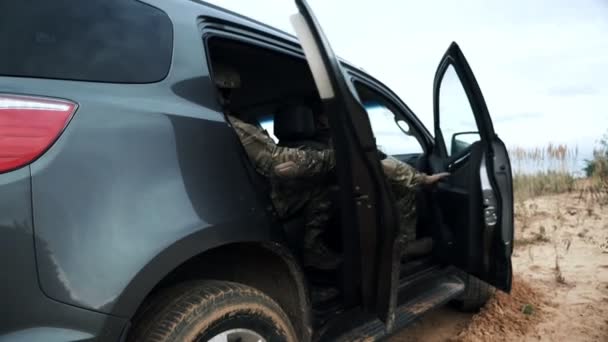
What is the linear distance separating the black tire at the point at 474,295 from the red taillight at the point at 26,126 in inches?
103

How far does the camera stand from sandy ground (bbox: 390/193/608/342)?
8.83 feet

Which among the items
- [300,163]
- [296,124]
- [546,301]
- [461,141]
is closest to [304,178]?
[300,163]

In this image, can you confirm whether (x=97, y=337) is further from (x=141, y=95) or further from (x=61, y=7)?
(x=61, y=7)

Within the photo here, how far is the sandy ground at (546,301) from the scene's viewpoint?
2691 millimetres

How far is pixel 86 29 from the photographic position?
3.95 feet

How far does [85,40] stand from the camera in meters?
1.18

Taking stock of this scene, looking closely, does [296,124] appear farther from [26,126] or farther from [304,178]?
[26,126]

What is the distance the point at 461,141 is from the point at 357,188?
1560mm

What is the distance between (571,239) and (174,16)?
5.44 meters

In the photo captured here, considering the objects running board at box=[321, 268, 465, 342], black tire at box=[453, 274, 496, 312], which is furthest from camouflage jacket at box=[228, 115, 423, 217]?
black tire at box=[453, 274, 496, 312]

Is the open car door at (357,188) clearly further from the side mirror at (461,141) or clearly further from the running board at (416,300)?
the side mirror at (461,141)

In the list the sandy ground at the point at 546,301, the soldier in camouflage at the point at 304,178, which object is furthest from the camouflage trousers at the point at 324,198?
the sandy ground at the point at 546,301

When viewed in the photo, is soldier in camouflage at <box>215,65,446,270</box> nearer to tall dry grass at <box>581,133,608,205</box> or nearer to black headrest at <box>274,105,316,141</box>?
black headrest at <box>274,105,316,141</box>

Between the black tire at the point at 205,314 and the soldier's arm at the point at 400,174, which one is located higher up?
the soldier's arm at the point at 400,174
